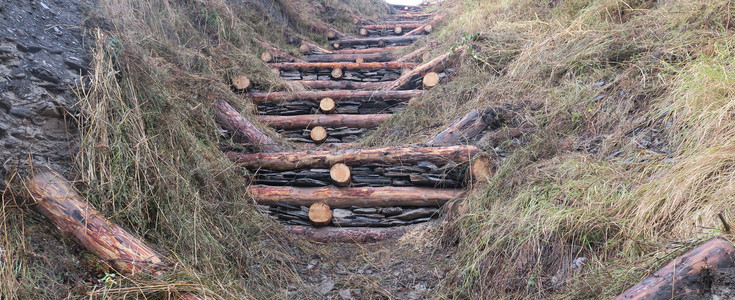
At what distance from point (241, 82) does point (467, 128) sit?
271cm

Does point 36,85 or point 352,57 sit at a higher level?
point 36,85

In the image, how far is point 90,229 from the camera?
2402 millimetres

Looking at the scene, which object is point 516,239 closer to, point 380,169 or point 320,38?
point 380,169

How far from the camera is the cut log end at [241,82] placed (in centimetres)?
541

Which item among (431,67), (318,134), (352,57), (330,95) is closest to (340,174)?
(318,134)

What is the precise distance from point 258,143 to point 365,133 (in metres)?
1.28

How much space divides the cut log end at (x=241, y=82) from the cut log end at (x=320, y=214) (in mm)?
2210

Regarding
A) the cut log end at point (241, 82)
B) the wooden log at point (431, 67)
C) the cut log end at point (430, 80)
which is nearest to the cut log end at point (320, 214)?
the cut log end at point (241, 82)

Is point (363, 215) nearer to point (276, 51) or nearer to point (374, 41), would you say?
point (276, 51)

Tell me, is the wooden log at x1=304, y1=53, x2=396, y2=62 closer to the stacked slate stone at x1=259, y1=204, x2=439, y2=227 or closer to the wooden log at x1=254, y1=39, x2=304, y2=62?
the wooden log at x1=254, y1=39, x2=304, y2=62

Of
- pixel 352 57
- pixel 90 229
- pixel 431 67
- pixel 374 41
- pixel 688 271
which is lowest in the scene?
pixel 374 41

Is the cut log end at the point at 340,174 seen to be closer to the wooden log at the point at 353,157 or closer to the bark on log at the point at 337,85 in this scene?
the wooden log at the point at 353,157

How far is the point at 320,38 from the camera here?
8.55 m

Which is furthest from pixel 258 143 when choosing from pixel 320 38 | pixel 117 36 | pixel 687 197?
pixel 320 38
